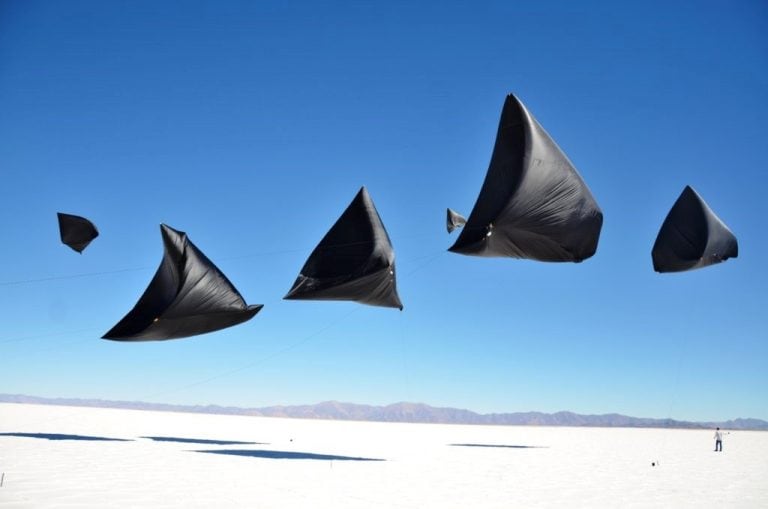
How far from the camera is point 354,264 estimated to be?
23031mm

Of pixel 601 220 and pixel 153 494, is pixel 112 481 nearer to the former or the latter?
pixel 153 494

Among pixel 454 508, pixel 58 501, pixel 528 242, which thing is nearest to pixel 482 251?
pixel 528 242

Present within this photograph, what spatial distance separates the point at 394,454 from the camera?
84.8ft

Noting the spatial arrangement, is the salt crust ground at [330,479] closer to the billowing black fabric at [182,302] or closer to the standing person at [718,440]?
the billowing black fabric at [182,302]

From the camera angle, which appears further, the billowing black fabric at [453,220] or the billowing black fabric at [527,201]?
the billowing black fabric at [453,220]

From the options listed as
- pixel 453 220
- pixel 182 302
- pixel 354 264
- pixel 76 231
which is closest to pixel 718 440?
pixel 453 220

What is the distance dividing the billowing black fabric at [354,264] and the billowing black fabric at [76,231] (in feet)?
27.5

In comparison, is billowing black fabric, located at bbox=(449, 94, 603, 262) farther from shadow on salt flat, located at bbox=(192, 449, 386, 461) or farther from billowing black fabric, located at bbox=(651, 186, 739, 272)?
shadow on salt flat, located at bbox=(192, 449, 386, 461)

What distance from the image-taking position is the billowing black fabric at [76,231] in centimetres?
2472

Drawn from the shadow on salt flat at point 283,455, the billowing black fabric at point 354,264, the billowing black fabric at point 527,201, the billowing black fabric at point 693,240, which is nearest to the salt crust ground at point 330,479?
the shadow on salt flat at point 283,455

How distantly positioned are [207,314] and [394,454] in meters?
9.18

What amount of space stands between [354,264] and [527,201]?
6.69 metres

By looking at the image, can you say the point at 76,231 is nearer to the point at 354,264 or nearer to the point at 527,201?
the point at 354,264

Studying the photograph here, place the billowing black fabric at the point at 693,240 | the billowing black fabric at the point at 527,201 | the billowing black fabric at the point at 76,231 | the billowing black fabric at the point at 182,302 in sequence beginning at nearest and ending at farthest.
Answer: the billowing black fabric at the point at 527,201
the billowing black fabric at the point at 182,302
the billowing black fabric at the point at 76,231
the billowing black fabric at the point at 693,240
